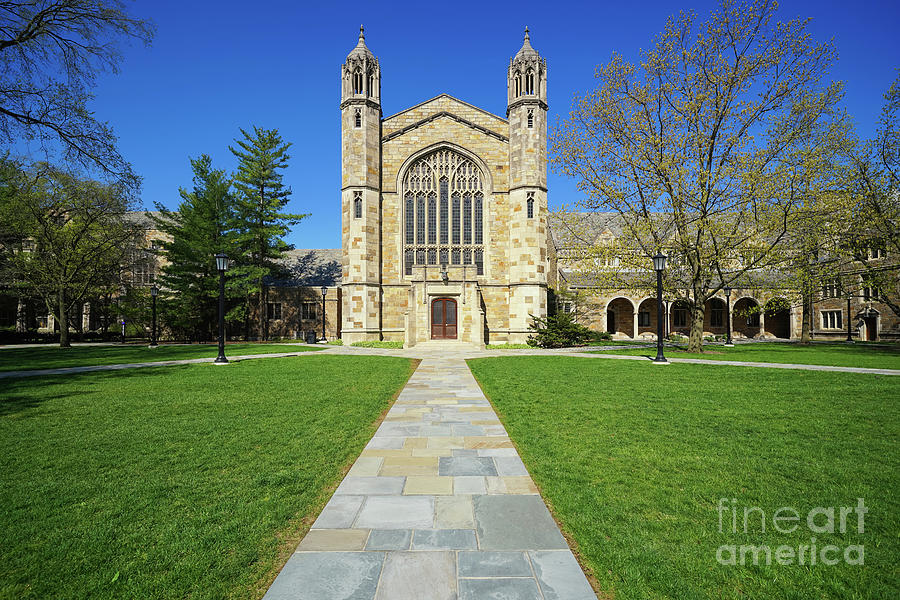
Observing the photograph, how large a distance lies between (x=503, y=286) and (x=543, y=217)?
4.79m

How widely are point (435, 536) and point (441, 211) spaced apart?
1022 inches

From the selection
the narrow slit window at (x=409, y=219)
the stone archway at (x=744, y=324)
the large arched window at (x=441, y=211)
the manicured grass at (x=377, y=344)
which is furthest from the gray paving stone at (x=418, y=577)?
the stone archway at (x=744, y=324)

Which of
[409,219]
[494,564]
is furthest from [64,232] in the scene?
[494,564]

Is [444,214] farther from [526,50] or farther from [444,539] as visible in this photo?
[444,539]

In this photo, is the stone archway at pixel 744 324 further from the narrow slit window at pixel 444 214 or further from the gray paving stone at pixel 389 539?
the gray paving stone at pixel 389 539

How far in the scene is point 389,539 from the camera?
3414 millimetres

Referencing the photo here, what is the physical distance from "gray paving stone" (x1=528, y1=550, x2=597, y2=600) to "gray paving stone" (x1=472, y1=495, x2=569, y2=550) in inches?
5.6

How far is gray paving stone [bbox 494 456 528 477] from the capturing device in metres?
4.92

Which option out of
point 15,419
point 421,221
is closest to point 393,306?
point 421,221

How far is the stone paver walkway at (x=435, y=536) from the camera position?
276cm

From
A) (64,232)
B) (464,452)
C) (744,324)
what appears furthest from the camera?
(744,324)

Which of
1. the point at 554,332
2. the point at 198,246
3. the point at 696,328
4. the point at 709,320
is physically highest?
the point at 198,246

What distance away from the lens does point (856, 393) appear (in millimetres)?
9695

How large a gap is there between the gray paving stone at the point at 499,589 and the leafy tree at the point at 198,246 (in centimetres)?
3138
